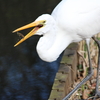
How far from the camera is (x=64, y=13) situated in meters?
5.15

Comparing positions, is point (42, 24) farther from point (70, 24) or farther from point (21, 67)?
point (21, 67)

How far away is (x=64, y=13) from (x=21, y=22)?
123 inches

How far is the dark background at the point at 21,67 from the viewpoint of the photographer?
6.32m

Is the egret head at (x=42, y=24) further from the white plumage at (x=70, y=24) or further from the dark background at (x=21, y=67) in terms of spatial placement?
the dark background at (x=21, y=67)

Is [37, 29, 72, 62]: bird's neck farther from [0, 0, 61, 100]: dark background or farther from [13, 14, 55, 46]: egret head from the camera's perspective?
[0, 0, 61, 100]: dark background

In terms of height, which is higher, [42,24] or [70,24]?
[42,24]

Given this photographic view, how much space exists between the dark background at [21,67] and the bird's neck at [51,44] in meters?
1.31

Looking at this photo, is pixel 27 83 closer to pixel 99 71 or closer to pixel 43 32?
pixel 99 71

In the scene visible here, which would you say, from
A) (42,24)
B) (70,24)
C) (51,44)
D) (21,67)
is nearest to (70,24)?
(70,24)

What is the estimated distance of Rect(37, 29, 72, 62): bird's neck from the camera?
4.82 m

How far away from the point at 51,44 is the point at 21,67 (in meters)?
2.02

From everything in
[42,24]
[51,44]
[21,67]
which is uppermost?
[42,24]

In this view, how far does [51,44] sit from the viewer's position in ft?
16.4

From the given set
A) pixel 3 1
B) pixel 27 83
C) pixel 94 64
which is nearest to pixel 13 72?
pixel 27 83
